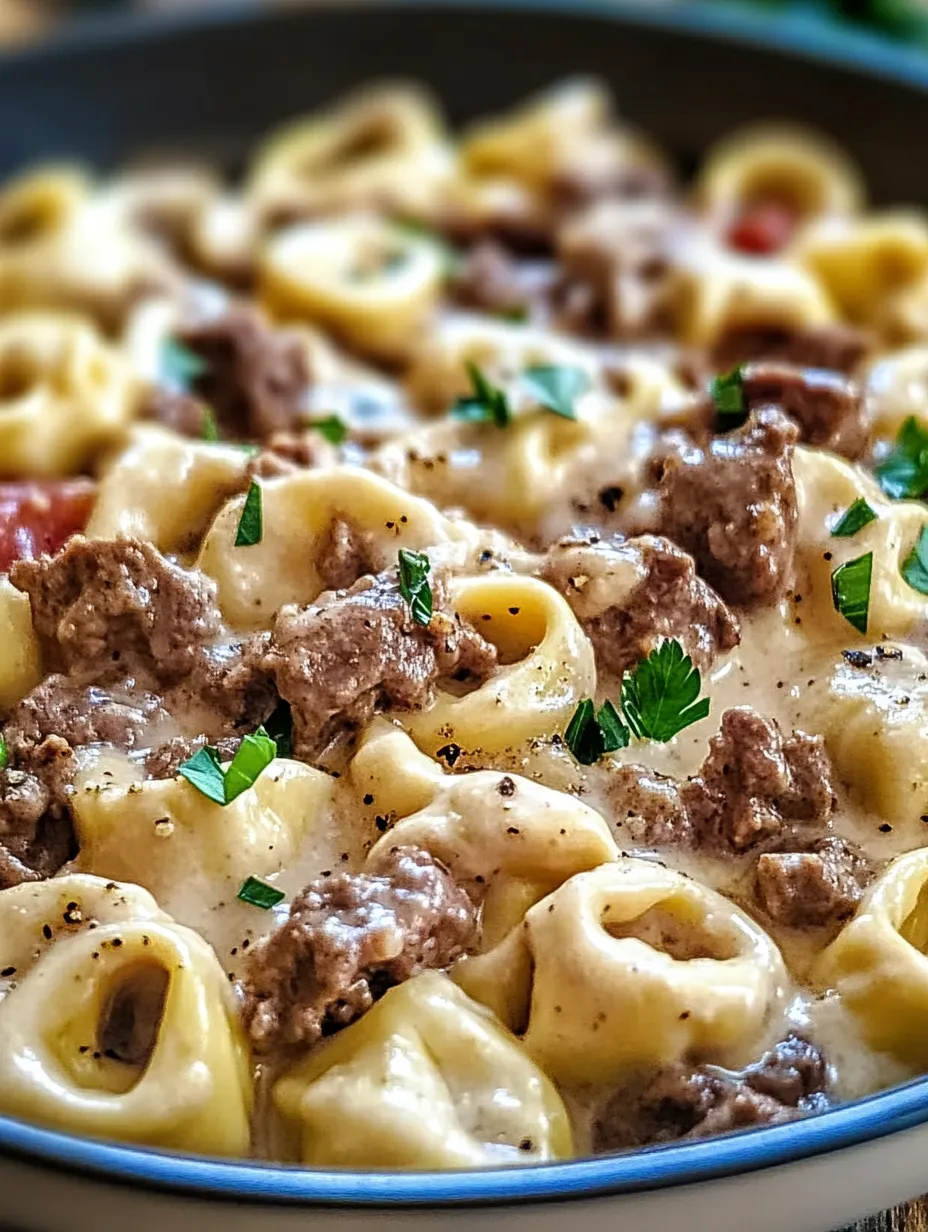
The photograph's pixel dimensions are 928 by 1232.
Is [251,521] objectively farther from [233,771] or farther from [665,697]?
[665,697]

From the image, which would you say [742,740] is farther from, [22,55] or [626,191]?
[22,55]

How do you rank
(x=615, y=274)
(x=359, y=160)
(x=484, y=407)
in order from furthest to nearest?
(x=359, y=160) < (x=615, y=274) < (x=484, y=407)

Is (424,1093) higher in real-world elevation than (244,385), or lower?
lower

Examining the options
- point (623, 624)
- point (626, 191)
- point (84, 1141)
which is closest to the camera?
point (84, 1141)

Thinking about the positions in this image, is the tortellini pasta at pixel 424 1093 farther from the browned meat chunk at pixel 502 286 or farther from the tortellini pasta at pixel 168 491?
the browned meat chunk at pixel 502 286

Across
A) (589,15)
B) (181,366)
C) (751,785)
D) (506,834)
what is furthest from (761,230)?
(506,834)

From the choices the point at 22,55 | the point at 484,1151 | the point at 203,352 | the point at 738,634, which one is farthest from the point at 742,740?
the point at 22,55

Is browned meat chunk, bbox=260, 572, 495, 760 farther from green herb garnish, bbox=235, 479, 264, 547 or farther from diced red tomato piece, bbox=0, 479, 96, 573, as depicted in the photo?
diced red tomato piece, bbox=0, 479, 96, 573
